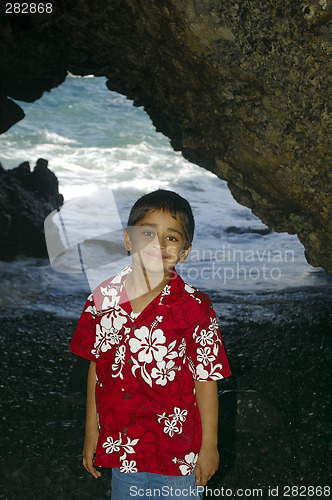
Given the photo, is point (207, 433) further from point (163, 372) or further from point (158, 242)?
point (158, 242)

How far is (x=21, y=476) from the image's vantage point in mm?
2490

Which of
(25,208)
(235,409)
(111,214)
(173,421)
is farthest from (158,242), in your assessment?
(111,214)

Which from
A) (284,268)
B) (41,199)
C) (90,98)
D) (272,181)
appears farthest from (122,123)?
(272,181)

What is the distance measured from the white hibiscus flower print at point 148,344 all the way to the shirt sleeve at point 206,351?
0.32 ft

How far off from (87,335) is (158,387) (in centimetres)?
33

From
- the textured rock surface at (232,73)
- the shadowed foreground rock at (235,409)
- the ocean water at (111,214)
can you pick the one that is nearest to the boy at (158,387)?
the shadowed foreground rock at (235,409)

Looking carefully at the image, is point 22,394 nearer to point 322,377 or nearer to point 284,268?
point 322,377

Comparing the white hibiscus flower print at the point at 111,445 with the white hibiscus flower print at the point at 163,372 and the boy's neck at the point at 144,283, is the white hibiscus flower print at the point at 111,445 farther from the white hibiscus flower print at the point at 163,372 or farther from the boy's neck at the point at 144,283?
the boy's neck at the point at 144,283

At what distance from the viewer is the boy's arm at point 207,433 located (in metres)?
1.62

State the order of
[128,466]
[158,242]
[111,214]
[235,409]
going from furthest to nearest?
[111,214] < [235,409] < [158,242] < [128,466]

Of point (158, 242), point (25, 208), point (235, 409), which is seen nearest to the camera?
point (158, 242)

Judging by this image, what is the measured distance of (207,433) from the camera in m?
1.62

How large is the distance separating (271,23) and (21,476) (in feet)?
8.54

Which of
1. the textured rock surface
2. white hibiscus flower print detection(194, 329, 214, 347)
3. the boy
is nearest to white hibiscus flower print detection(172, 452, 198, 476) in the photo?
the boy
